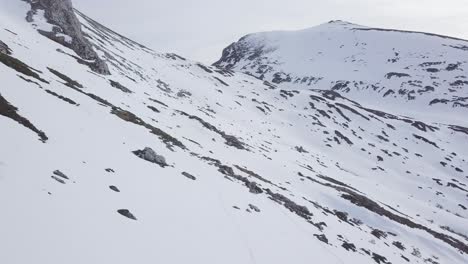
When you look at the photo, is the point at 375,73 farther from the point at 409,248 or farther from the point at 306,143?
the point at 409,248

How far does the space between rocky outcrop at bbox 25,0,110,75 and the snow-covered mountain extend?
0.55ft

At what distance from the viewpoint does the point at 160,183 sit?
22.3 meters

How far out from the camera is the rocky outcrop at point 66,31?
52281mm

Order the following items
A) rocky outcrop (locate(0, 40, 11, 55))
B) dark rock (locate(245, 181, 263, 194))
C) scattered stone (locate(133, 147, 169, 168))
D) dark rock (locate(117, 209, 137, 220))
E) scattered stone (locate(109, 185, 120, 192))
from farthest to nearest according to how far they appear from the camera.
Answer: dark rock (locate(245, 181, 263, 194)), rocky outcrop (locate(0, 40, 11, 55)), scattered stone (locate(133, 147, 169, 168)), scattered stone (locate(109, 185, 120, 192)), dark rock (locate(117, 209, 137, 220))

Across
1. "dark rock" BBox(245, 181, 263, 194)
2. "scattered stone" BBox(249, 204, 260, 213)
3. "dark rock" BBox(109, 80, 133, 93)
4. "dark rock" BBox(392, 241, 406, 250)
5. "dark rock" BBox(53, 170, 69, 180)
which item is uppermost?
"dark rock" BBox(53, 170, 69, 180)

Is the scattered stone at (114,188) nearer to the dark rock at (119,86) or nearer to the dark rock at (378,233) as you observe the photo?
the dark rock at (378,233)

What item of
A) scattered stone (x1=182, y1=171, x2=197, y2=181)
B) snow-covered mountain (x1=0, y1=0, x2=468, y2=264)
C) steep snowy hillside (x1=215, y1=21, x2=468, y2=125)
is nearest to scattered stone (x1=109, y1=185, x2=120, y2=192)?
snow-covered mountain (x1=0, y1=0, x2=468, y2=264)

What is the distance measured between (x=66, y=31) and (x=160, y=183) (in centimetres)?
3930

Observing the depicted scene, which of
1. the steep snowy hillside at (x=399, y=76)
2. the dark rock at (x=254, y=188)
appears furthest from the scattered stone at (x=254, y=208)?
the steep snowy hillside at (x=399, y=76)

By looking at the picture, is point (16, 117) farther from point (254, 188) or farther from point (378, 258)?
point (378, 258)

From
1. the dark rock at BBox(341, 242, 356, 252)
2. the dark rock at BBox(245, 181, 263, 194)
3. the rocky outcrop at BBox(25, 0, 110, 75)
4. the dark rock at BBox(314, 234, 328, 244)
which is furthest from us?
the rocky outcrop at BBox(25, 0, 110, 75)

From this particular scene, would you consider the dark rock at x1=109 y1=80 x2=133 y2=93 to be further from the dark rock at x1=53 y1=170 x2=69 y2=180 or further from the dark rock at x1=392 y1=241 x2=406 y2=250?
the dark rock at x1=53 y1=170 x2=69 y2=180

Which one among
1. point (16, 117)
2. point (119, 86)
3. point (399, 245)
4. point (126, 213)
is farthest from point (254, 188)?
point (119, 86)

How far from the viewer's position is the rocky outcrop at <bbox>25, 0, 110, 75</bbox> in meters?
52.3
